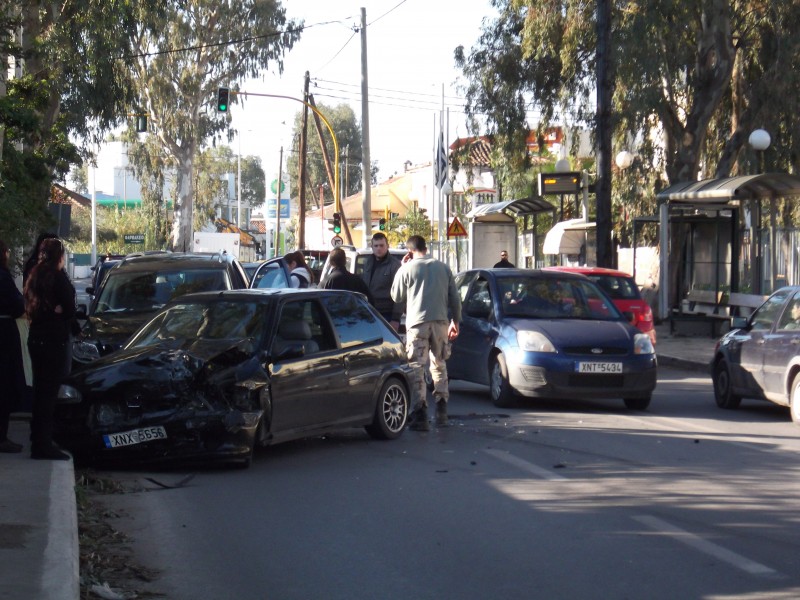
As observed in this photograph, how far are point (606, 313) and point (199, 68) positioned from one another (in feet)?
126

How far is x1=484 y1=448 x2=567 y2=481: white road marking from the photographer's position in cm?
924

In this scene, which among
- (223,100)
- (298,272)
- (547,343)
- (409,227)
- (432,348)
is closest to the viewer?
(432,348)

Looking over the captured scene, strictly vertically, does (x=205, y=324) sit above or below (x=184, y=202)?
below

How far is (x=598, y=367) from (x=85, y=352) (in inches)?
222

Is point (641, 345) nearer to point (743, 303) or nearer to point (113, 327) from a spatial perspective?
point (113, 327)

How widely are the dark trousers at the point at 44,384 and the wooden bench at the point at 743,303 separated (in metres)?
16.3

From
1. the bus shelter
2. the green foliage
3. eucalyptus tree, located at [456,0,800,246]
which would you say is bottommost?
the bus shelter

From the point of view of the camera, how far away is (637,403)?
545 inches

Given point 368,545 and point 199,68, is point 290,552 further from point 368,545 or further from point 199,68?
point 199,68

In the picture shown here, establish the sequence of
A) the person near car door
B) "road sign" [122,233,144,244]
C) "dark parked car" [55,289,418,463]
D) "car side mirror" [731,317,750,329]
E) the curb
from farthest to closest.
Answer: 1. "road sign" [122,233,144,244]
2. the curb
3. the person near car door
4. "car side mirror" [731,317,750,329]
5. "dark parked car" [55,289,418,463]

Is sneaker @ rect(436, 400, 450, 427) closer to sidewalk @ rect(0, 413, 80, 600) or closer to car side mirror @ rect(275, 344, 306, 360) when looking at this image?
car side mirror @ rect(275, 344, 306, 360)

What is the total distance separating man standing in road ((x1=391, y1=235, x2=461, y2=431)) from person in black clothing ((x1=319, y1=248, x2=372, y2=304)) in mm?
1502

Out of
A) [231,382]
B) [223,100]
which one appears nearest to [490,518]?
[231,382]

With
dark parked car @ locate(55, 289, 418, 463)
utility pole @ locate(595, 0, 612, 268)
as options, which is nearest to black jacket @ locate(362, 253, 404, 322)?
dark parked car @ locate(55, 289, 418, 463)
